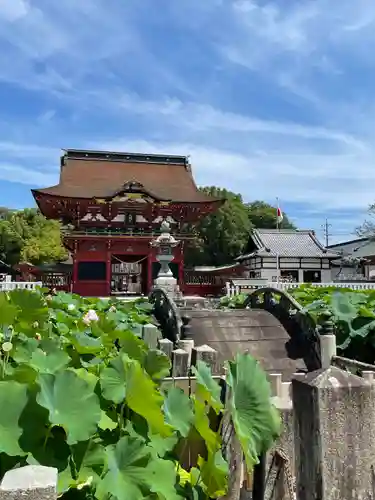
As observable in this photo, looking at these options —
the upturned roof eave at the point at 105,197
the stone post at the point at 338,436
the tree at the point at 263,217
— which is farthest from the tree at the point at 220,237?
the stone post at the point at 338,436

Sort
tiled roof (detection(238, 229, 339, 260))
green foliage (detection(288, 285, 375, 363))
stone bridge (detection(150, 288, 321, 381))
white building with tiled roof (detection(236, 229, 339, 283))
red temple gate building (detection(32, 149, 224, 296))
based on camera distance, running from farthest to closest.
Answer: tiled roof (detection(238, 229, 339, 260))
white building with tiled roof (detection(236, 229, 339, 283))
red temple gate building (detection(32, 149, 224, 296))
stone bridge (detection(150, 288, 321, 381))
green foliage (detection(288, 285, 375, 363))

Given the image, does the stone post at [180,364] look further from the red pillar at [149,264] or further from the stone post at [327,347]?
the red pillar at [149,264]

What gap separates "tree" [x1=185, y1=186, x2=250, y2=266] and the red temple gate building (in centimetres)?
933

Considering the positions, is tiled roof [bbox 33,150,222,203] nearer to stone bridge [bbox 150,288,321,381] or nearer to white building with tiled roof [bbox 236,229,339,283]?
white building with tiled roof [bbox 236,229,339,283]

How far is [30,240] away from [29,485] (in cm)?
3207

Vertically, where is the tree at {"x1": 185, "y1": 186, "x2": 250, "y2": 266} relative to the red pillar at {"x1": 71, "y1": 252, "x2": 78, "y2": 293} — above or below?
above

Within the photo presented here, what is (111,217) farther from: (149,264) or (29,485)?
(29,485)

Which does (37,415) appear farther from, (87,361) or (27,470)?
(87,361)

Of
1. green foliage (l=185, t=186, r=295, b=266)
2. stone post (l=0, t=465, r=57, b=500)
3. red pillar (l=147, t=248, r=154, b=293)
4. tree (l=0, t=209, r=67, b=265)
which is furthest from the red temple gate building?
stone post (l=0, t=465, r=57, b=500)

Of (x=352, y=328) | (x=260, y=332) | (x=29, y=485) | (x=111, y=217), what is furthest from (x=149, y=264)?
(x=29, y=485)

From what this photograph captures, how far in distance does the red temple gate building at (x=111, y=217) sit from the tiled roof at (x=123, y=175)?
0.05 metres

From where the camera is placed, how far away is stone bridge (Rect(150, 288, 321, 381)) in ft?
22.6

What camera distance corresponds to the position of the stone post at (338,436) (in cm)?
155

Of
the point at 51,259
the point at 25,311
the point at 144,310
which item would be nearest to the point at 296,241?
the point at 51,259
